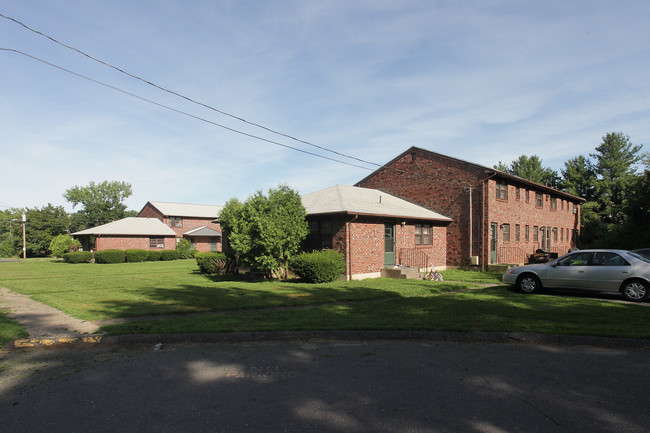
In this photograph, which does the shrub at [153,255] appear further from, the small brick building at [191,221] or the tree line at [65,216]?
the tree line at [65,216]

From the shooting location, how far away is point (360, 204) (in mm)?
19328

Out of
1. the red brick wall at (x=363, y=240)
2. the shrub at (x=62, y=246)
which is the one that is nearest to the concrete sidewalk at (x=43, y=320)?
the red brick wall at (x=363, y=240)

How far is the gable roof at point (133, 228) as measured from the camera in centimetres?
4097

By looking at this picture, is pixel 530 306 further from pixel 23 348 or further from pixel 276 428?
pixel 23 348

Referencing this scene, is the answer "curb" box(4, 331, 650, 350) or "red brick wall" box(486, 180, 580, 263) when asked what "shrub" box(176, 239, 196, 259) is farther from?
"curb" box(4, 331, 650, 350)

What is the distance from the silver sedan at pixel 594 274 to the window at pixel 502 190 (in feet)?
37.0

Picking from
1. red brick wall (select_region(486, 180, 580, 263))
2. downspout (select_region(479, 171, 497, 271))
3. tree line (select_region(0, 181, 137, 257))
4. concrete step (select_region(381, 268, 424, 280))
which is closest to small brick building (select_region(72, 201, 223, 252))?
tree line (select_region(0, 181, 137, 257))

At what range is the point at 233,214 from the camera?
19.4 m

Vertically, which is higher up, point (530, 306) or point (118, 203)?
point (118, 203)

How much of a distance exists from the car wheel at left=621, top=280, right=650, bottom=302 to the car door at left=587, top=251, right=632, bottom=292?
20cm

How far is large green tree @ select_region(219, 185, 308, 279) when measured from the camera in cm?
1667

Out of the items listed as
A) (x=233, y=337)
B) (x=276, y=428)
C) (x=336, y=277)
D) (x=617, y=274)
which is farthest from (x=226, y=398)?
(x=336, y=277)

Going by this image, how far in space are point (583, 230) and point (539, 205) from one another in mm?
20320

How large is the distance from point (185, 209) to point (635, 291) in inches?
2106
